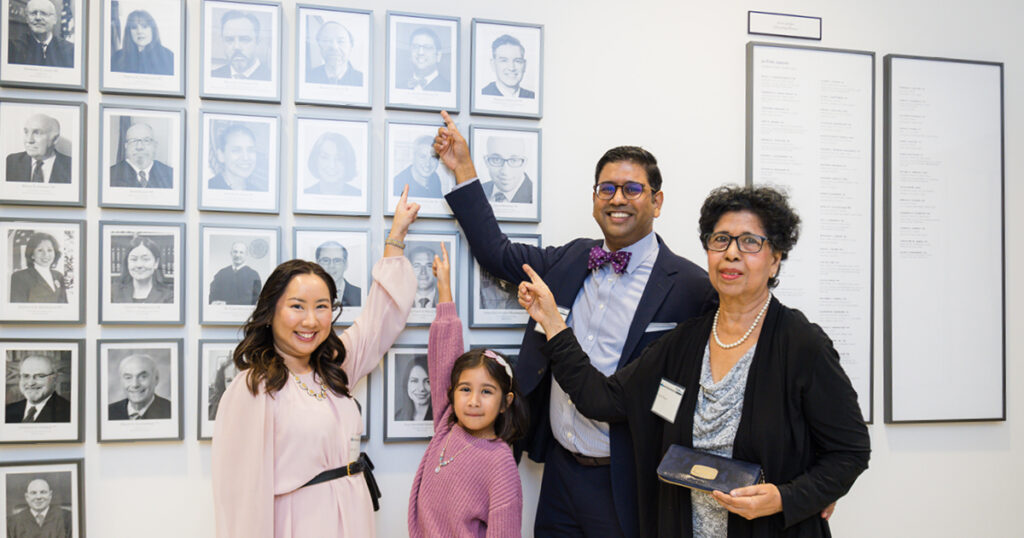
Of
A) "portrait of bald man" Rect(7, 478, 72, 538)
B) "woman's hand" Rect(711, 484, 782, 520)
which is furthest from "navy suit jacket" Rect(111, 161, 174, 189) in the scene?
"woman's hand" Rect(711, 484, 782, 520)

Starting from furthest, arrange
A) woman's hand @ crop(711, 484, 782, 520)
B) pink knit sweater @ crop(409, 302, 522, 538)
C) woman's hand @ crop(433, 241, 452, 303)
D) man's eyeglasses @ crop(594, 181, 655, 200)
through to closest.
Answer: woman's hand @ crop(433, 241, 452, 303), man's eyeglasses @ crop(594, 181, 655, 200), pink knit sweater @ crop(409, 302, 522, 538), woman's hand @ crop(711, 484, 782, 520)

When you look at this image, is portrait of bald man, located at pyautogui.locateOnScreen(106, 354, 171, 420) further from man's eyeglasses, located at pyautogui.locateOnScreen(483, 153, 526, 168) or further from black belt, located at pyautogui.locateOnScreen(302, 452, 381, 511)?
man's eyeglasses, located at pyautogui.locateOnScreen(483, 153, 526, 168)

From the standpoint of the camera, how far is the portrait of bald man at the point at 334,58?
8.12ft

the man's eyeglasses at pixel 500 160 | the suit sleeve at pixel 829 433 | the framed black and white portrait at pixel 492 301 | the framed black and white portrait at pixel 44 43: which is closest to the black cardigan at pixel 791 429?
the suit sleeve at pixel 829 433

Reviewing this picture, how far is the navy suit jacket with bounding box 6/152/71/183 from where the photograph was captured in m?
2.30

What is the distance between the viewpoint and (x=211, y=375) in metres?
2.39

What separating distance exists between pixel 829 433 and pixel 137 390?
7.94 feet

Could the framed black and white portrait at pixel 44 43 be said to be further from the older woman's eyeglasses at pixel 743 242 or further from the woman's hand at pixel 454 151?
the older woman's eyeglasses at pixel 743 242

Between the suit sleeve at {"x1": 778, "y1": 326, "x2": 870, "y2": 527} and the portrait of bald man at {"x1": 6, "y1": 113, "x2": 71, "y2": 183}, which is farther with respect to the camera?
the portrait of bald man at {"x1": 6, "y1": 113, "x2": 71, "y2": 183}

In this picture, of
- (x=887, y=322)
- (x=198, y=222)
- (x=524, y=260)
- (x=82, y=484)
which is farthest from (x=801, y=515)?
(x=82, y=484)

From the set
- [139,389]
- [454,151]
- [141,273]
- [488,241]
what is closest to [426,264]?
[488,241]

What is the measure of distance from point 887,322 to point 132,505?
11.0ft

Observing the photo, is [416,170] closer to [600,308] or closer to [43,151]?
[600,308]

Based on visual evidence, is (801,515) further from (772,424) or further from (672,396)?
(672,396)
